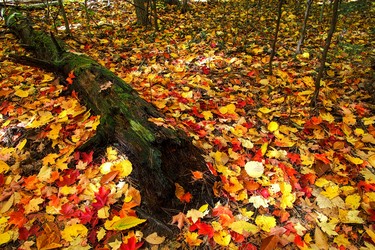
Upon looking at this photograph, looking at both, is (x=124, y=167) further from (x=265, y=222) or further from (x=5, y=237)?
(x=265, y=222)

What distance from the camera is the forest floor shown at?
74.0 inches

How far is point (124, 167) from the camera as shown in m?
2.10

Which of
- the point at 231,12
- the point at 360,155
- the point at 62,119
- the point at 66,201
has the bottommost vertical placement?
the point at 360,155

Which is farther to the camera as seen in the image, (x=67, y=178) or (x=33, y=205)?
(x=67, y=178)

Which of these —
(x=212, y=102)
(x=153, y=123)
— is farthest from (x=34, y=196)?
(x=212, y=102)

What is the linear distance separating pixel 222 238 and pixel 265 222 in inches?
14.2

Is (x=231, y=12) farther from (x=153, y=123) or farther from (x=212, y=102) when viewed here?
(x=153, y=123)

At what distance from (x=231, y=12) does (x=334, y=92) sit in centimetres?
406

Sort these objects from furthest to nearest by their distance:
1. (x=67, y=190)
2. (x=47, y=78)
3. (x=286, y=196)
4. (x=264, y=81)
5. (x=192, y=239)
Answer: (x=264, y=81)
(x=47, y=78)
(x=286, y=196)
(x=67, y=190)
(x=192, y=239)

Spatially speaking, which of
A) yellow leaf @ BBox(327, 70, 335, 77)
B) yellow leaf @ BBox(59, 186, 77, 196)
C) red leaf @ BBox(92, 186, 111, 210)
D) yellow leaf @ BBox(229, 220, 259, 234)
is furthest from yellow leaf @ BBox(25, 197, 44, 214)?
yellow leaf @ BBox(327, 70, 335, 77)

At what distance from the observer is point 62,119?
2629mm

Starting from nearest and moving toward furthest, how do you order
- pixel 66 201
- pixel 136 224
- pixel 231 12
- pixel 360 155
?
pixel 136 224, pixel 66 201, pixel 360 155, pixel 231 12

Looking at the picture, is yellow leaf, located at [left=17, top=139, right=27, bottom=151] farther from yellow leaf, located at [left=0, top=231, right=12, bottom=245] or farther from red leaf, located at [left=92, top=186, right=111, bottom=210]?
red leaf, located at [left=92, top=186, right=111, bottom=210]

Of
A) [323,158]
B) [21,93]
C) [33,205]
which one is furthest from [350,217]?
[21,93]
